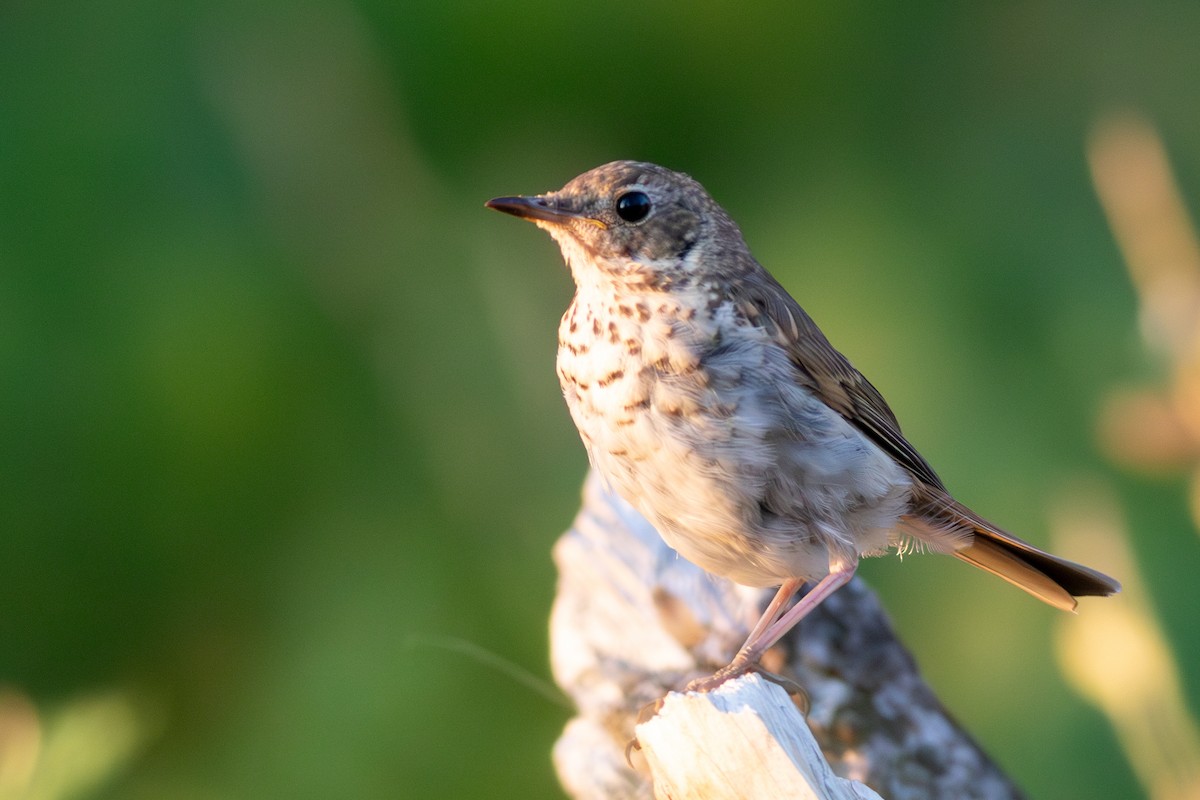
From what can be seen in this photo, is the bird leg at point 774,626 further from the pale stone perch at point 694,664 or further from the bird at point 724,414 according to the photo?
the pale stone perch at point 694,664

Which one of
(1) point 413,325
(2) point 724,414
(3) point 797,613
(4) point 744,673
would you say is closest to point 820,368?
(2) point 724,414

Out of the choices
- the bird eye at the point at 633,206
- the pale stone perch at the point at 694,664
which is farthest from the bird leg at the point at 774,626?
the bird eye at the point at 633,206

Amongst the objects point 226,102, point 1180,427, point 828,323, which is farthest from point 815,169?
point 1180,427

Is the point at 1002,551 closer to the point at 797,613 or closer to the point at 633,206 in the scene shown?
the point at 797,613

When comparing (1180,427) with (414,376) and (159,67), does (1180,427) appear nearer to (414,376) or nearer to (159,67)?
(414,376)

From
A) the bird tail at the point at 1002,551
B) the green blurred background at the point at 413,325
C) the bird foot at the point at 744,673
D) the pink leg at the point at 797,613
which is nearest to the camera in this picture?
the bird foot at the point at 744,673

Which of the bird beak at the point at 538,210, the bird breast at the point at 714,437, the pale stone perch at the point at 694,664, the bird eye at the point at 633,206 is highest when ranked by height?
the bird beak at the point at 538,210

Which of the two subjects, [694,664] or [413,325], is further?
[413,325]

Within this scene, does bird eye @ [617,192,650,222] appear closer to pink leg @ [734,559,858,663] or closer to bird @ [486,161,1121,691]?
bird @ [486,161,1121,691]

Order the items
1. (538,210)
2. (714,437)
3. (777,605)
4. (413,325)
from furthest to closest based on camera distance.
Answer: (413,325) < (777,605) < (538,210) < (714,437)
